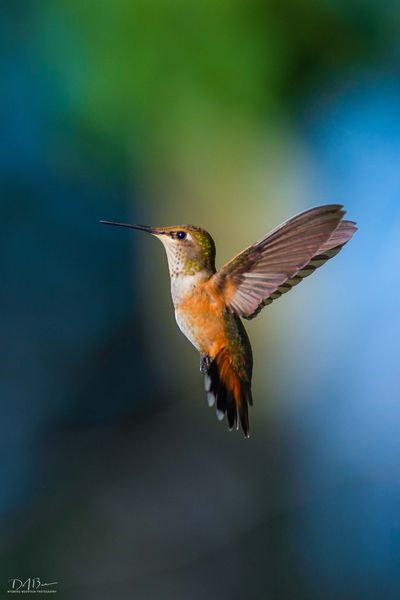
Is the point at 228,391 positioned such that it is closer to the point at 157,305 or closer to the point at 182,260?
the point at 182,260

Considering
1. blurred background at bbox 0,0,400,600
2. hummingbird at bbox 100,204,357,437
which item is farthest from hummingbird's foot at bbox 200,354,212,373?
blurred background at bbox 0,0,400,600

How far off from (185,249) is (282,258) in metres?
0.10

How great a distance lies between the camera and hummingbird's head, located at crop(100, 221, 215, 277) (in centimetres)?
60

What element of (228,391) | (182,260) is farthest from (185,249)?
(228,391)

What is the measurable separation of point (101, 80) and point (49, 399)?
1131mm

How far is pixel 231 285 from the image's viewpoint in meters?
0.63

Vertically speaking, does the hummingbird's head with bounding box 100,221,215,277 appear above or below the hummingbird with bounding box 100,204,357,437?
above

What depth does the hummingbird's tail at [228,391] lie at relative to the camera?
54cm

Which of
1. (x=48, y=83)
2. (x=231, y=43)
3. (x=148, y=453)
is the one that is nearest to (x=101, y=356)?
(x=148, y=453)

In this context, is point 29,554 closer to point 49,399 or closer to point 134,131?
point 49,399

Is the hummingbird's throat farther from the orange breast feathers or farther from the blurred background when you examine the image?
the blurred background

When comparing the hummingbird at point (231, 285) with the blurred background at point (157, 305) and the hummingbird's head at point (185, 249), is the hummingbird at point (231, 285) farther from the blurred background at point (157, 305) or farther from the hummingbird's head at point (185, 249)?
the blurred background at point (157, 305)

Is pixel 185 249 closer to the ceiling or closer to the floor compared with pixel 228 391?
closer to the ceiling

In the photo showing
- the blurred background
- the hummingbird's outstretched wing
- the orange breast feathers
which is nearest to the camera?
the hummingbird's outstretched wing
